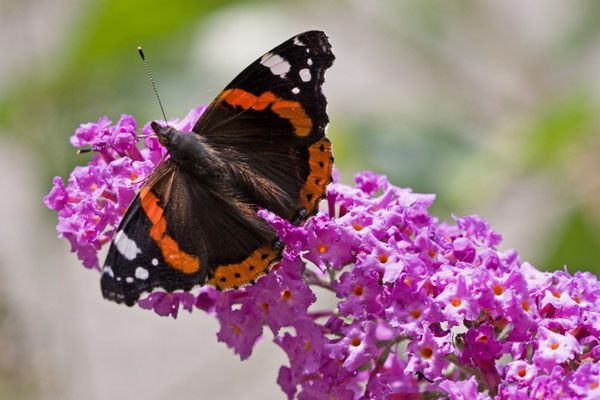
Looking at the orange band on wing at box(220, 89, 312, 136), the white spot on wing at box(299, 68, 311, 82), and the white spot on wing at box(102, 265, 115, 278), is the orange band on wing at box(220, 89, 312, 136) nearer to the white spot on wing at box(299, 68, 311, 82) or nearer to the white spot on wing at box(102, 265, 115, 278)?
the white spot on wing at box(299, 68, 311, 82)

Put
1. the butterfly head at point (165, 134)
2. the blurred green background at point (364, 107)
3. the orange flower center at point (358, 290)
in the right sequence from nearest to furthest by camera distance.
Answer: the orange flower center at point (358, 290) → the butterfly head at point (165, 134) → the blurred green background at point (364, 107)

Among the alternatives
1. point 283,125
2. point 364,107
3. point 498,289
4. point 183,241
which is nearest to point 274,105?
point 283,125

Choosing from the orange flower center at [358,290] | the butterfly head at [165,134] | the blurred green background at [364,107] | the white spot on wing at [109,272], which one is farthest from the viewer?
the blurred green background at [364,107]

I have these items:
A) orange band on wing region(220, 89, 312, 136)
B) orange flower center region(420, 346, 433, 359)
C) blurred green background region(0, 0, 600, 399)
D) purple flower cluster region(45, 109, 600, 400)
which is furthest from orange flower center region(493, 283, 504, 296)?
blurred green background region(0, 0, 600, 399)

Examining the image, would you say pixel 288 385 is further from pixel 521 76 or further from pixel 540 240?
pixel 521 76

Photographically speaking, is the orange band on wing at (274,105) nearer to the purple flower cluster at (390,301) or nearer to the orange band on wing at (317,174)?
the orange band on wing at (317,174)

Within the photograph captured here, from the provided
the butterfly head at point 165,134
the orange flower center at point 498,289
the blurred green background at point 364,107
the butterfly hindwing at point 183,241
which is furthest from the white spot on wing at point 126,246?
the blurred green background at point 364,107

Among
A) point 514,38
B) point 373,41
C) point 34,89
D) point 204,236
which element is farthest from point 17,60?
point 514,38
